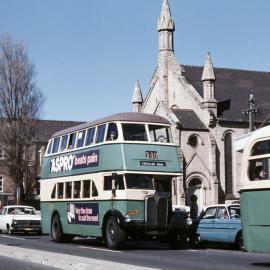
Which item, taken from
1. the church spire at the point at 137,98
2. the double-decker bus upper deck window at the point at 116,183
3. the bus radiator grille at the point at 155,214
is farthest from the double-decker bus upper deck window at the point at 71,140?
the church spire at the point at 137,98

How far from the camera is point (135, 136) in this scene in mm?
20812

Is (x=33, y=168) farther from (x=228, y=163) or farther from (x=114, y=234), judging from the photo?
(x=114, y=234)

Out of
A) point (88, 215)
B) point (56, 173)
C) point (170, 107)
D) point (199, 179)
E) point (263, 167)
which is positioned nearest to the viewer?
point (263, 167)

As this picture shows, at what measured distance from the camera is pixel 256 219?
43.8ft

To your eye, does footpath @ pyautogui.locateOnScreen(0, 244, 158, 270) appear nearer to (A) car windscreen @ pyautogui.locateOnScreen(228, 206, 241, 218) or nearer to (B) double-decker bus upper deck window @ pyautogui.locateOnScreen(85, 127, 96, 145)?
(B) double-decker bus upper deck window @ pyautogui.locateOnScreen(85, 127, 96, 145)

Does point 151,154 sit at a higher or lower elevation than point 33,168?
lower

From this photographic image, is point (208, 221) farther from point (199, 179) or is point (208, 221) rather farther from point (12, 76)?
point (12, 76)

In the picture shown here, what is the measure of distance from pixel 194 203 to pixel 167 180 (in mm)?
31694

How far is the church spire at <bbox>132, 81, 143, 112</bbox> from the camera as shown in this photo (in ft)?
206

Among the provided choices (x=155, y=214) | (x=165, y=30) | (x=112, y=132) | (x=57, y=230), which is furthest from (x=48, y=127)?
(x=155, y=214)

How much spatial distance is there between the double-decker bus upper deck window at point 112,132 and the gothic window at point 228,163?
33779mm

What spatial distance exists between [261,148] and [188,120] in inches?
1567

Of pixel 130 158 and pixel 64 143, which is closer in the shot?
pixel 130 158

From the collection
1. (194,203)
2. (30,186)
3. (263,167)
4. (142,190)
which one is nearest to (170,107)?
(194,203)
